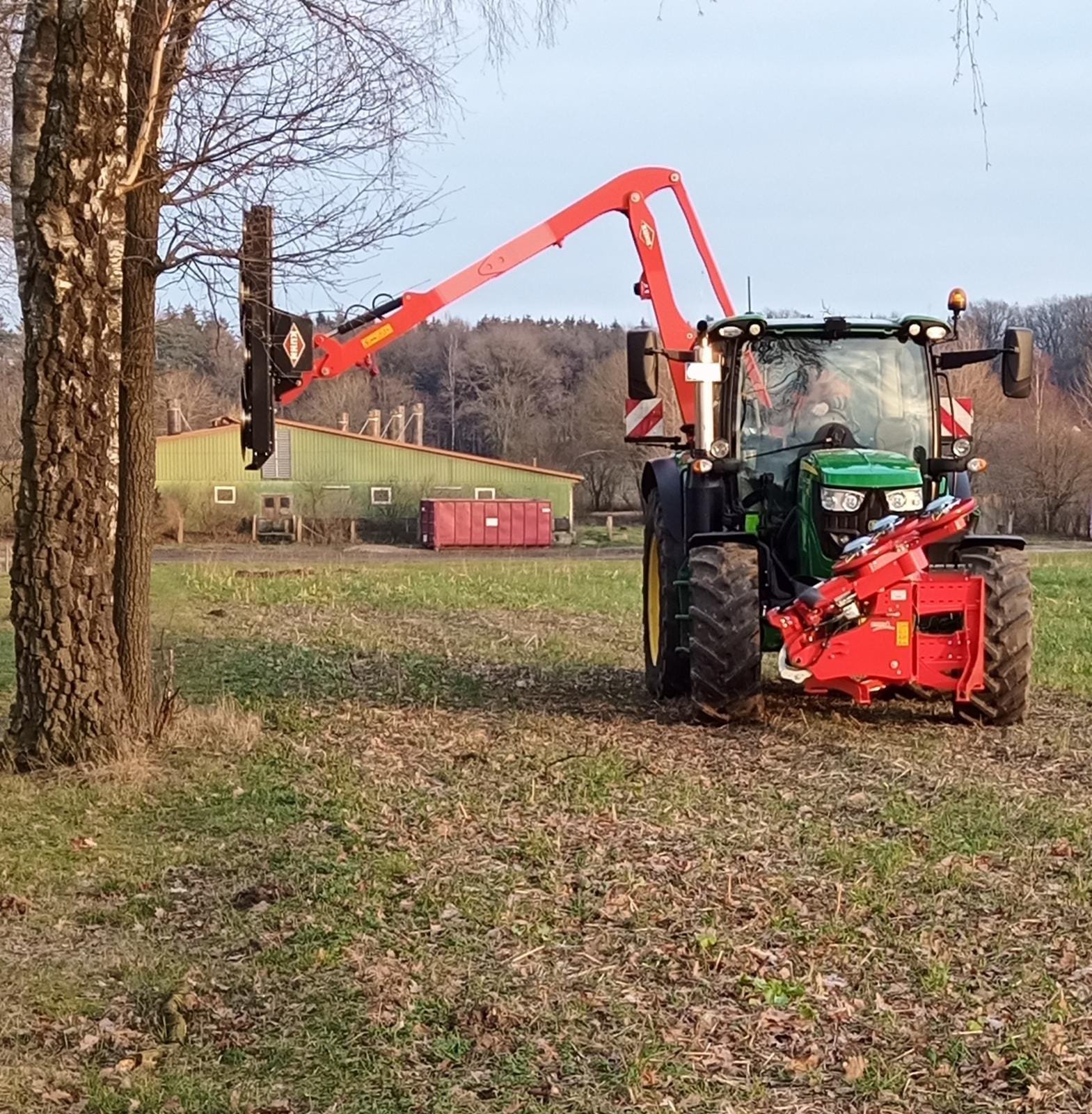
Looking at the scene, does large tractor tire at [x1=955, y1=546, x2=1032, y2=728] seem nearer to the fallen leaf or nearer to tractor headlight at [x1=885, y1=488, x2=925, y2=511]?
tractor headlight at [x1=885, y1=488, x2=925, y2=511]

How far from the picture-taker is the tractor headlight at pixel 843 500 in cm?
864

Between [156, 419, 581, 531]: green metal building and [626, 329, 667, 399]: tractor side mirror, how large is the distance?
39954mm

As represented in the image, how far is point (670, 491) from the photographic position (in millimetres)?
10266

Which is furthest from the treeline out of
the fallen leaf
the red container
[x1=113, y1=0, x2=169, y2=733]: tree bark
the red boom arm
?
the fallen leaf

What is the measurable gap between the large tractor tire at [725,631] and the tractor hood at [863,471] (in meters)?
0.62

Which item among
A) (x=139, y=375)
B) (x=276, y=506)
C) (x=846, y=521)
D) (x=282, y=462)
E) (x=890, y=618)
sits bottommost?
(x=890, y=618)

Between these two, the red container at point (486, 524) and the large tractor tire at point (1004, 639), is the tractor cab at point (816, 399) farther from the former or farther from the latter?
the red container at point (486, 524)

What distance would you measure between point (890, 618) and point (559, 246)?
5205mm

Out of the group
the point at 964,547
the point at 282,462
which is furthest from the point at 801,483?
the point at 282,462

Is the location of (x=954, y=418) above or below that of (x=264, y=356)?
below

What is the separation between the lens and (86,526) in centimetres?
796

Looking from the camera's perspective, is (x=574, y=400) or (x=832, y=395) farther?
(x=574, y=400)

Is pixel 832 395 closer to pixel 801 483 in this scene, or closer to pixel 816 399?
pixel 816 399

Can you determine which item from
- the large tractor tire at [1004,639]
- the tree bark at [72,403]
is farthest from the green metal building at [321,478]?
the large tractor tire at [1004,639]
